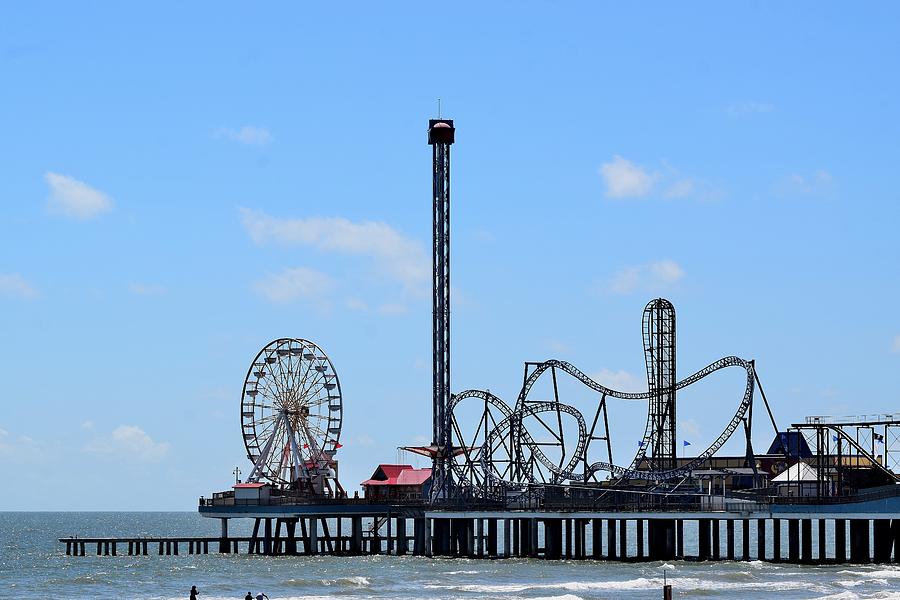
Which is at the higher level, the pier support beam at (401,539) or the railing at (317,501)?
the railing at (317,501)

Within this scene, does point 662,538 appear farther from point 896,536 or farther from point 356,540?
point 356,540

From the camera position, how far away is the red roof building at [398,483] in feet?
359

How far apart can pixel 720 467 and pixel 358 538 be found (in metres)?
23.8

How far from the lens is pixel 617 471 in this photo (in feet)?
331

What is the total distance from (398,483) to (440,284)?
15.6 meters

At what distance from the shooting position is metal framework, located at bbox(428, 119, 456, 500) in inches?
4240

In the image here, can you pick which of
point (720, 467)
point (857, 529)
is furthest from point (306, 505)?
point (857, 529)

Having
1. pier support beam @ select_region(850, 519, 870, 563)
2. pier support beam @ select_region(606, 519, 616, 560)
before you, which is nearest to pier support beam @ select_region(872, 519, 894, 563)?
pier support beam @ select_region(850, 519, 870, 563)

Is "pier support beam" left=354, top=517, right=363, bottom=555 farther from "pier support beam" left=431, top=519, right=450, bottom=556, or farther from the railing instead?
"pier support beam" left=431, top=519, right=450, bottom=556

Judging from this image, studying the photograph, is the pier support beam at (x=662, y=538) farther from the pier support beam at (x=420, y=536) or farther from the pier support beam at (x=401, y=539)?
the pier support beam at (x=401, y=539)

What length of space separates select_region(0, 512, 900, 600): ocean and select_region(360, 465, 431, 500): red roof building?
27.9ft

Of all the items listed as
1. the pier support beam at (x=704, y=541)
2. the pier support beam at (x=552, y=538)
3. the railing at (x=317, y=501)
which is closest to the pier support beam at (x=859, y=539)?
the pier support beam at (x=704, y=541)

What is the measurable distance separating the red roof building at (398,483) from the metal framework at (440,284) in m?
3.93

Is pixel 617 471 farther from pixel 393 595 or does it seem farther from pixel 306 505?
pixel 393 595
